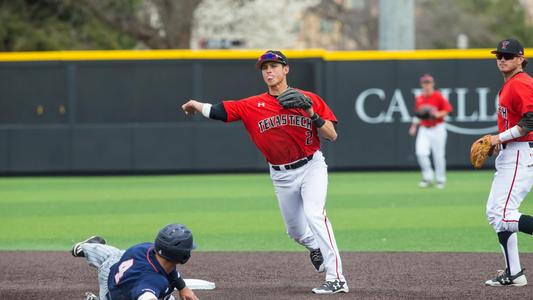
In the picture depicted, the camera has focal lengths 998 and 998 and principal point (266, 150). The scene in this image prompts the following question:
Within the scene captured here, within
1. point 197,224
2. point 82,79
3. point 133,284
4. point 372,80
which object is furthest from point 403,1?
point 133,284

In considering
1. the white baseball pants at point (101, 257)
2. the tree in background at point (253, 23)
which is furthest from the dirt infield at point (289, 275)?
the tree in background at point (253, 23)

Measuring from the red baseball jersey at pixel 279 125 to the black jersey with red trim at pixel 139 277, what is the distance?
179 centimetres

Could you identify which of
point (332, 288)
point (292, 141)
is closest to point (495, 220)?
point (332, 288)

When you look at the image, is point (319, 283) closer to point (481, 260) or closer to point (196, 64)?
point (481, 260)

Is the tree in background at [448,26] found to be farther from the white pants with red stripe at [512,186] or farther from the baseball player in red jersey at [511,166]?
the white pants with red stripe at [512,186]

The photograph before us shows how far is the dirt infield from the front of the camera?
754cm

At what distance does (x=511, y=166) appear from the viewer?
767cm

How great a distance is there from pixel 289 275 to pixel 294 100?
6.34ft

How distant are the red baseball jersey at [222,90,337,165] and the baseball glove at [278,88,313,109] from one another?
0.34 meters

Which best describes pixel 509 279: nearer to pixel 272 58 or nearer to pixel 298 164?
pixel 298 164

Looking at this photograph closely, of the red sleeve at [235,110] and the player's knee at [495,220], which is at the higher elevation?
the red sleeve at [235,110]

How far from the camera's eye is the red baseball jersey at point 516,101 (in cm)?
752

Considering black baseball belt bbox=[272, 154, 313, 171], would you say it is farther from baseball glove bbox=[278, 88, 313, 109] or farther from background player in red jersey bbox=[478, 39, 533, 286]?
background player in red jersey bbox=[478, 39, 533, 286]

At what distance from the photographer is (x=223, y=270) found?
888 cm
